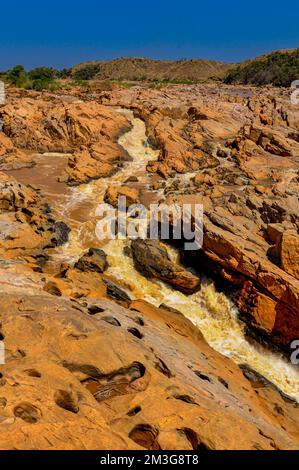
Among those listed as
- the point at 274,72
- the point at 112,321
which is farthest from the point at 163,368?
the point at 274,72

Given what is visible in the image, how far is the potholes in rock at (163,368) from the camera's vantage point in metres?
9.28

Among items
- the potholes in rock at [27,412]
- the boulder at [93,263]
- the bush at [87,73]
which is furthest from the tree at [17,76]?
the potholes in rock at [27,412]

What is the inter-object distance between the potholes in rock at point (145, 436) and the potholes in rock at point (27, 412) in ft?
5.89

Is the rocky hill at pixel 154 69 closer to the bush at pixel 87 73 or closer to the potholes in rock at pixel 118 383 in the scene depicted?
the bush at pixel 87 73

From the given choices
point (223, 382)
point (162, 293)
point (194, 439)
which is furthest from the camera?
point (162, 293)

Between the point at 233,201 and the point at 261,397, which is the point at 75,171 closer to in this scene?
the point at 233,201

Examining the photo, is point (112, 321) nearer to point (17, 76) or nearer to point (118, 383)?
point (118, 383)

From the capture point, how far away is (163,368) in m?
9.48

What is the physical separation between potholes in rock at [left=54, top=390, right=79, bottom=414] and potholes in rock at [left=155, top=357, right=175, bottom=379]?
2.81 meters

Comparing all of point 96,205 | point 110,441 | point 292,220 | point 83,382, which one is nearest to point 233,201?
point 292,220

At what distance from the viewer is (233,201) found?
21.9m

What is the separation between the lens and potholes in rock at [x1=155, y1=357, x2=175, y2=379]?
9.28m

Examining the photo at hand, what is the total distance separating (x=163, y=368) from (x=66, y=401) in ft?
10.2

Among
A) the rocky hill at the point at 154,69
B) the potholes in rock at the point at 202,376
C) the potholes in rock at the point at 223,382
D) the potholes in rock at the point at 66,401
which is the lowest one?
the potholes in rock at the point at 223,382
